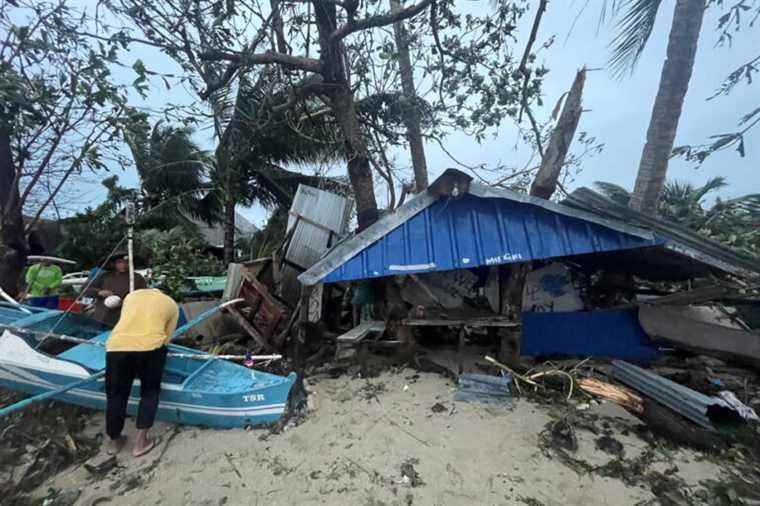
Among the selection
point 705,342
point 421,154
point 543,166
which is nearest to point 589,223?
point 543,166

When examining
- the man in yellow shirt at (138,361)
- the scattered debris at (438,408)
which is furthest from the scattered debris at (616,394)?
the man in yellow shirt at (138,361)

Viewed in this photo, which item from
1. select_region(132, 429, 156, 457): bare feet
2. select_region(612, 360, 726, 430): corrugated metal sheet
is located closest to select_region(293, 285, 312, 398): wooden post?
select_region(132, 429, 156, 457): bare feet

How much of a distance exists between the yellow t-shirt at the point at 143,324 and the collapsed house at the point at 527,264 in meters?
1.69

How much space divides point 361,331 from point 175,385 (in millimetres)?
2747

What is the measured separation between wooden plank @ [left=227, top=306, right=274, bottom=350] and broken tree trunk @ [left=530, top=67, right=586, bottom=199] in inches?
210

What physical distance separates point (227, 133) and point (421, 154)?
544cm

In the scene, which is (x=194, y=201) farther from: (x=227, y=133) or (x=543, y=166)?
(x=543, y=166)

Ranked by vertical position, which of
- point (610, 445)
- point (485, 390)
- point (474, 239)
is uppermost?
point (474, 239)

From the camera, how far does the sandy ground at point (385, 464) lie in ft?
10.0

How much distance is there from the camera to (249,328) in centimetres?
595

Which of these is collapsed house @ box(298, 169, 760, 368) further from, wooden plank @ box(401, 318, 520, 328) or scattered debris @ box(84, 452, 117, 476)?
scattered debris @ box(84, 452, 117, 476)

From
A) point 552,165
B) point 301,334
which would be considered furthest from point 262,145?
point 552,165

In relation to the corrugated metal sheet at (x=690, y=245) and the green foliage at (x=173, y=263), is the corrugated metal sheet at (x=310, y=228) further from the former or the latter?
the corrugated metal sheet at (x=690, y=245)

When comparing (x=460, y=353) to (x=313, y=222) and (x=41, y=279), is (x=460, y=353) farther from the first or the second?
(x=41, y=279)
